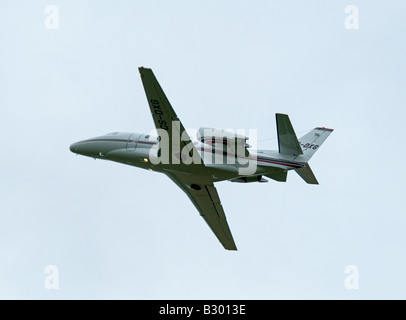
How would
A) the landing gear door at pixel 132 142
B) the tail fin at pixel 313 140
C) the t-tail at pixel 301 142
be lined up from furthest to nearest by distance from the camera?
the landing gear door at pixel 132 142 → the tail fin at pixel 313 140 → the t-tail at pixel 301 142

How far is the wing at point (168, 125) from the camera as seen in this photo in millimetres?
36812

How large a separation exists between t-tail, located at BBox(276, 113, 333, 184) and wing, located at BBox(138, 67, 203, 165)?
5368mm

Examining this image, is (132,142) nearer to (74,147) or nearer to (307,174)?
(74,147)

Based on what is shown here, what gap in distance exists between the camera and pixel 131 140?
43.2 m

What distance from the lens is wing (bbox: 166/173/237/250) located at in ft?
142

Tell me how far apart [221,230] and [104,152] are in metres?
9.57

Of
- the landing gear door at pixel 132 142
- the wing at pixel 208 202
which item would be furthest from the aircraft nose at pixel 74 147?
the wing at pixel 208 202

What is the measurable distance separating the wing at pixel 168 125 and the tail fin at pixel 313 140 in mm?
6096

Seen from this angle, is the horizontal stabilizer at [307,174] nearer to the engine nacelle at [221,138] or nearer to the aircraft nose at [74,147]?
the engine nacelle at [221,138]

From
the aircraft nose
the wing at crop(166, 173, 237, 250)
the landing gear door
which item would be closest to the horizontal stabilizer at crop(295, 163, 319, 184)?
the wing at crop(166, 173, 237, 250)

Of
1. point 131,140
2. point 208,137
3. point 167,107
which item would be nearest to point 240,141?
point 208,137

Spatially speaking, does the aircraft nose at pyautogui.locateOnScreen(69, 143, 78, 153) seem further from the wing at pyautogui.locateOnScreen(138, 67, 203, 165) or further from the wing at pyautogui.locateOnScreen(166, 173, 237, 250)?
the wing at pyautogui.locateOnScreen(138, 67, 203, 165)

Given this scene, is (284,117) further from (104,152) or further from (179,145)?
(104,152)

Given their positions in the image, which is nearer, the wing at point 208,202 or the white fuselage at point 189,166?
the white fuselage at point 189,166
